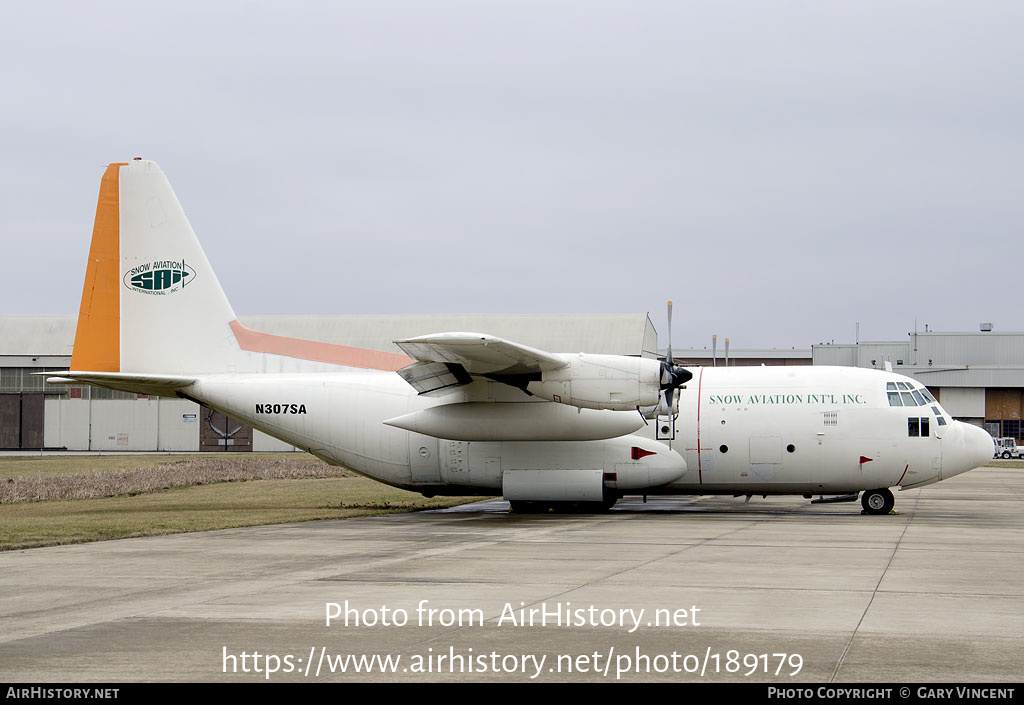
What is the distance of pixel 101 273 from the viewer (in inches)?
973

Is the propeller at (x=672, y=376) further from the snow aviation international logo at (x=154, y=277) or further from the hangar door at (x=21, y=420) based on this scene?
the hangar door at (x=21, y=420)

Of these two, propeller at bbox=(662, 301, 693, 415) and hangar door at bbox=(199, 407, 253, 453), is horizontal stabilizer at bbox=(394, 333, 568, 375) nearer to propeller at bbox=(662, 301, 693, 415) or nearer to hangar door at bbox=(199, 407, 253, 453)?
propeller at bbox=(662, 301, 693, 415)

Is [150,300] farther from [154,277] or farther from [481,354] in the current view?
[481,354]

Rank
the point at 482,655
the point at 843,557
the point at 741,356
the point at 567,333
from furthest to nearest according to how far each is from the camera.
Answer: the point at 741,356
the point at 567,333
the point at 843,557
the point at 482,655

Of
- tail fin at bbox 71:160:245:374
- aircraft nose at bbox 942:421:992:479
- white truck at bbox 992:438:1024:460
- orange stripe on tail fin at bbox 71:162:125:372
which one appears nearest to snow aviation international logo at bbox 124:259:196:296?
tail fin at bbox 71:160:245:374

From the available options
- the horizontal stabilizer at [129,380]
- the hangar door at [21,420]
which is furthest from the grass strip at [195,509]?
the hangar door at [21,420]

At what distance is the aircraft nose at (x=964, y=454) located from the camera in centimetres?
2330

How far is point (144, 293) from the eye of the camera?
24859 mm

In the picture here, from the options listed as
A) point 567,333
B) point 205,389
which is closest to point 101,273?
point 205,389

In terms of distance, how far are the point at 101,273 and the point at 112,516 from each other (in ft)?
19.2

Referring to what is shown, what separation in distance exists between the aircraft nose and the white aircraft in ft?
0.15

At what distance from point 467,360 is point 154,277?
888 cm

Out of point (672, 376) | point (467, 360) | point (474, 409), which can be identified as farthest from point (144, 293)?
point (672, 376)
